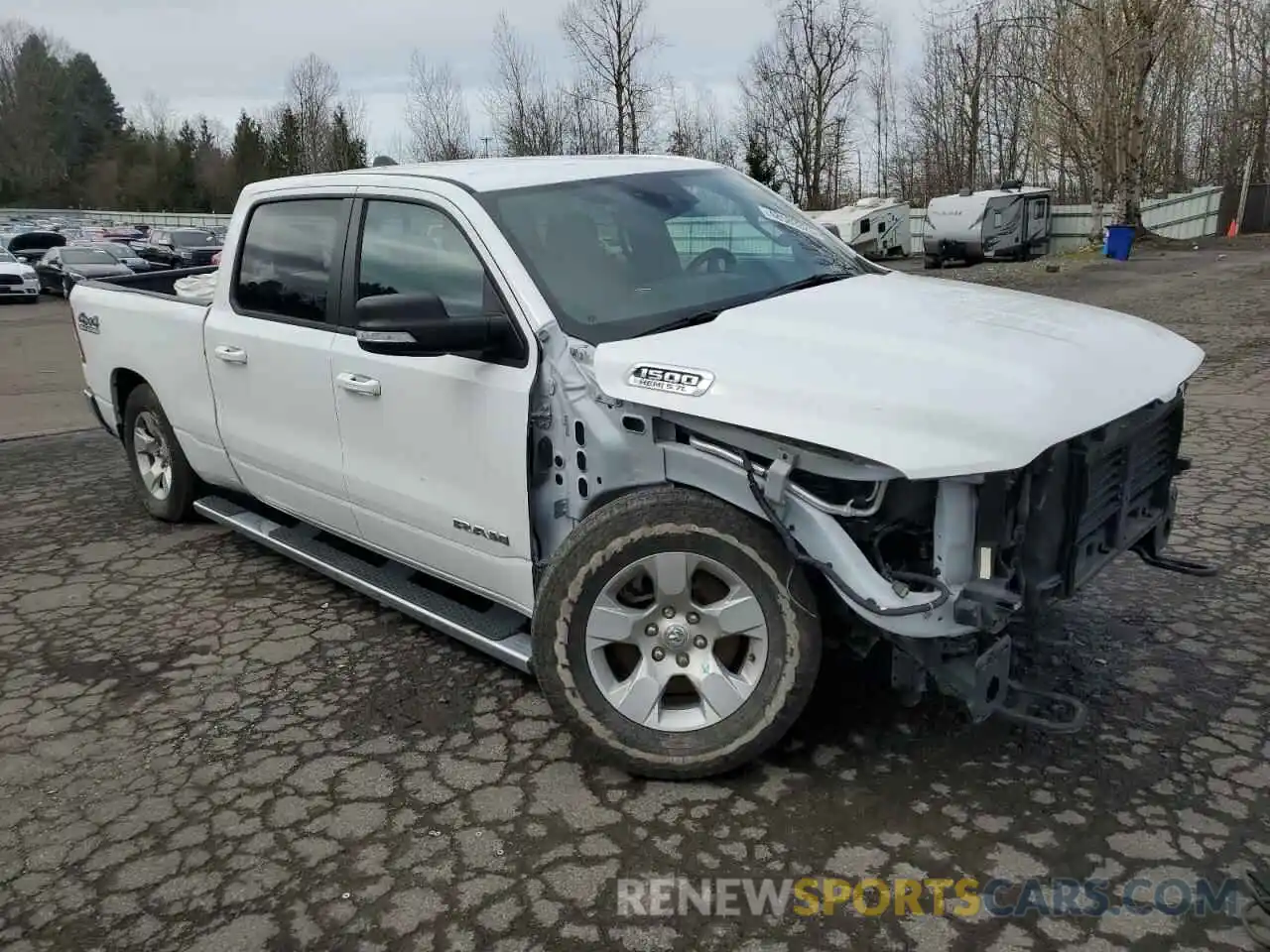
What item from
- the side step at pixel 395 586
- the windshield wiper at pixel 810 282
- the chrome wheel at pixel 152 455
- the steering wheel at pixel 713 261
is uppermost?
the steering wheel at pixel 713 261

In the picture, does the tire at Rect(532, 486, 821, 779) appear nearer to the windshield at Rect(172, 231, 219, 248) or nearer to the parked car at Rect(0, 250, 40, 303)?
the parked car at Rect(0, 250, 40, 303)

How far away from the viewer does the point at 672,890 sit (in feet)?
9.23

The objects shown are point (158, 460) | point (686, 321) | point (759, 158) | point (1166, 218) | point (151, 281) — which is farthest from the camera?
point (759, 158)

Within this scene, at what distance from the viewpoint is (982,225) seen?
2958cm

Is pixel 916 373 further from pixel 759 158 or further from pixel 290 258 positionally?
pixel 759 158

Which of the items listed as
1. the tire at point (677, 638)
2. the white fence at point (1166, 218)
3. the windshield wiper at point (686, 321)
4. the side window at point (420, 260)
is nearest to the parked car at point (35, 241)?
the white fence at point (1166, 218)

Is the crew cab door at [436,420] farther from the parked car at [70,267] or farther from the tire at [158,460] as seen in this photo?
the parked car at [70,267]

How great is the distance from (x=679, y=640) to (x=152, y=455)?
14.2ft

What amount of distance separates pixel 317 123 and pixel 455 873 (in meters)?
57.9

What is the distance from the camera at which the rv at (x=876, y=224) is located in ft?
111

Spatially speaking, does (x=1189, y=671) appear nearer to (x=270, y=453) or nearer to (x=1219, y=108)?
(x=270, y=453)

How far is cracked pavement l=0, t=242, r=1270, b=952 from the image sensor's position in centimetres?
276

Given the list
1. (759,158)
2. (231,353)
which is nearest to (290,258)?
(231,353)

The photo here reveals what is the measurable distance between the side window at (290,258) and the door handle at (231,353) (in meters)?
0.20
